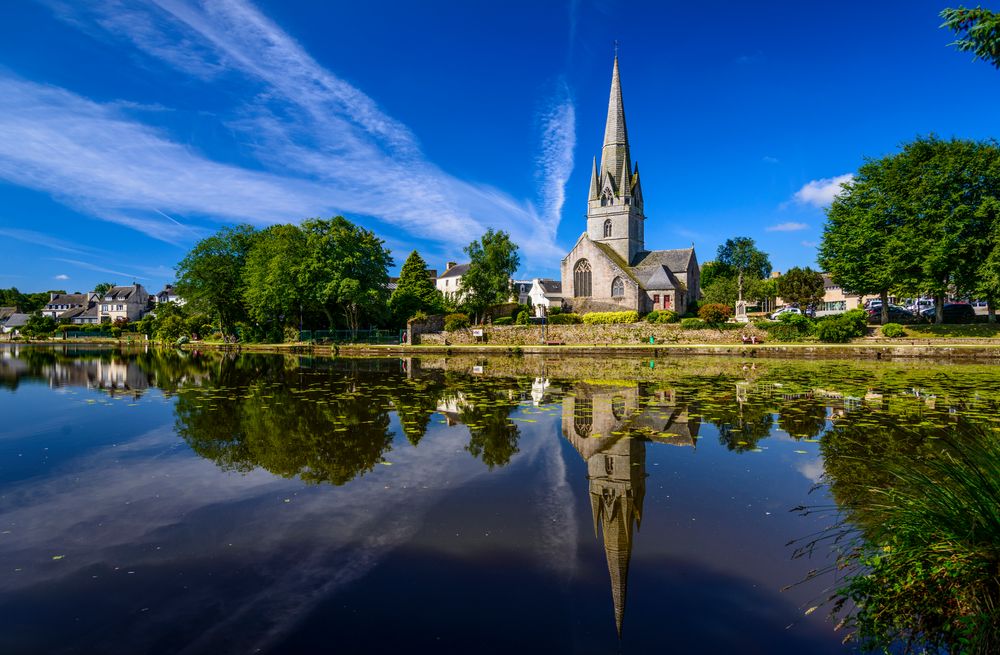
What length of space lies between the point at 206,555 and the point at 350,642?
230 centimetres

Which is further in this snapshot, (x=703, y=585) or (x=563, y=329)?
(x=563, y=329)

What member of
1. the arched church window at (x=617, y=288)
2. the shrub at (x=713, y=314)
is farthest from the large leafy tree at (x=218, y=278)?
the shrub at (x=713, y=314)

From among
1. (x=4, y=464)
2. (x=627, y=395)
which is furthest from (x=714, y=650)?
(x=627, y=395)

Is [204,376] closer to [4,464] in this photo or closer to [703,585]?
[4,464]

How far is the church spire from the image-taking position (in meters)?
60.1

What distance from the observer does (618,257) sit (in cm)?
5941

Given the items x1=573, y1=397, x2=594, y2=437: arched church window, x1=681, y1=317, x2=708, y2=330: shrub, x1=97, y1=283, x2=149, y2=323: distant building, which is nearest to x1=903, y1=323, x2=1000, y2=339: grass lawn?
x1=681, y1=317, x2=708, y2=330: shrub

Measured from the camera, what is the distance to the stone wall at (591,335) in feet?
131

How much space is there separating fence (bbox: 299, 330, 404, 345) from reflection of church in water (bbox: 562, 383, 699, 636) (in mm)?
33656

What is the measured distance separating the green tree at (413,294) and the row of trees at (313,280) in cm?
12

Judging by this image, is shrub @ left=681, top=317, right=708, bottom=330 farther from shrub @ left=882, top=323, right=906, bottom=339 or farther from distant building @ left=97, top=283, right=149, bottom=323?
distant building @ left=97, top=283, right=149, bottom=323

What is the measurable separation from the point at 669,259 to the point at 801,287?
14.7m

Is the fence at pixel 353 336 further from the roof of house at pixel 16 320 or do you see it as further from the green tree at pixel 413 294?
the roof of house at pixel 16 320

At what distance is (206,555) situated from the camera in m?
5.11
